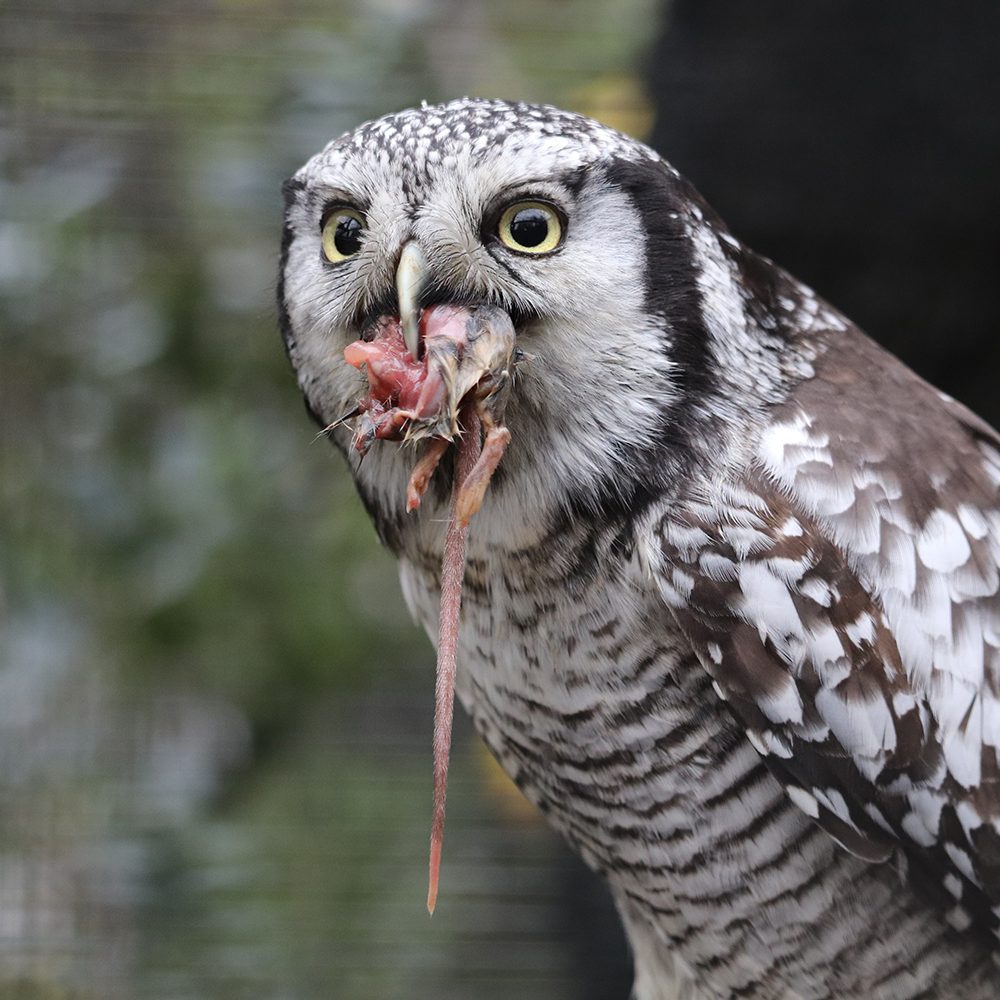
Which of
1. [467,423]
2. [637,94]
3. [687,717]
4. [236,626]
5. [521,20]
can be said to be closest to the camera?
[467,423]

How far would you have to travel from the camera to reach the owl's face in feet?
3.88

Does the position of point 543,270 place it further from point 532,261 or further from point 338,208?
Result: point 338,208

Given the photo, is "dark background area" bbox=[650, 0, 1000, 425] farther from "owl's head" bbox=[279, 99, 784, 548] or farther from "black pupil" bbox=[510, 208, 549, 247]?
"black pupil" bbox=[510, 208, 549, 247]

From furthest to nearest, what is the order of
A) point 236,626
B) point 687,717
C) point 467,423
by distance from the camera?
point 236,626, point 687,717, point 467,423

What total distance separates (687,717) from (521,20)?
1.96m

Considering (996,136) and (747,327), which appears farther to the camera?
(996,136)

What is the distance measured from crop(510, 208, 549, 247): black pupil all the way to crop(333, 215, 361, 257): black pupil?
159 mm

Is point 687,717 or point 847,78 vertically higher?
point 847,78

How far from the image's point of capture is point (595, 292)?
1200 millimetres

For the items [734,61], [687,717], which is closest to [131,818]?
[687,717]

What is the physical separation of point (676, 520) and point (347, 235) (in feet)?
1.40

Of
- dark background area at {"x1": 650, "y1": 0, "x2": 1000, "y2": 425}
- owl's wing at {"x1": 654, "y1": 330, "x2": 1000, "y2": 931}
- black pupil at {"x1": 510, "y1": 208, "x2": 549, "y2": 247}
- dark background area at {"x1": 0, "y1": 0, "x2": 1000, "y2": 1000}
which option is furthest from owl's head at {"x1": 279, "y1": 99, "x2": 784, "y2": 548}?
dark background area at {"x1": 650, "y1": 0, "x2": 1000, "y2": 425}

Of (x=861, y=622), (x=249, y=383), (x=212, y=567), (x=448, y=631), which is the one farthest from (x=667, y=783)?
(x=249, y=383)

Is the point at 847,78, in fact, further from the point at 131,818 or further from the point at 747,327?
the point at 131,818
